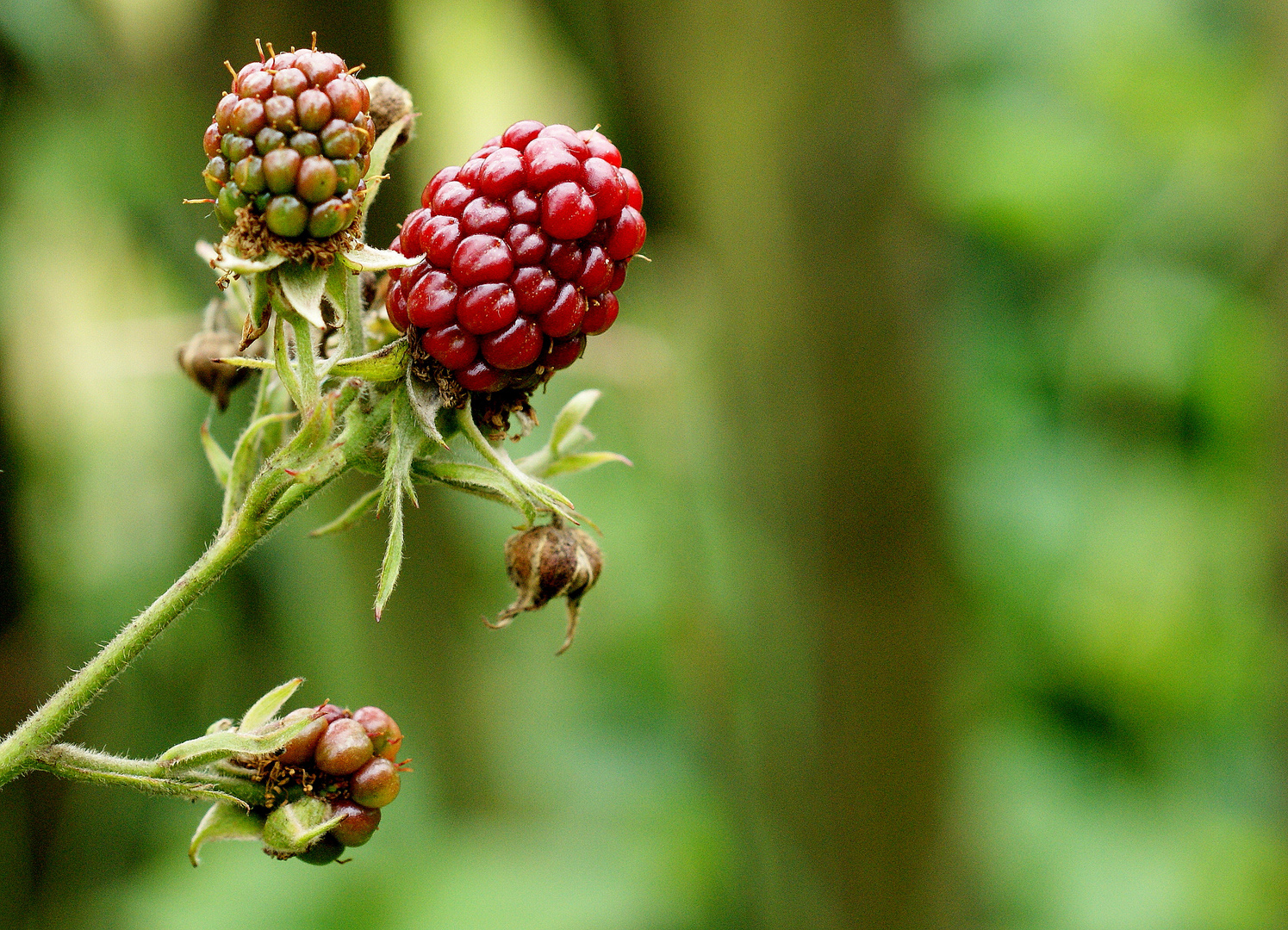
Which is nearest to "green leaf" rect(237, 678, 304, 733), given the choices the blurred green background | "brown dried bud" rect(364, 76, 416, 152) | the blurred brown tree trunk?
"brown dried bud" rect(364, 76, 416, 152)

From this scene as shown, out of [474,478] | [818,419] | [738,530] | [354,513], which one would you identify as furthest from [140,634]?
[738,530]

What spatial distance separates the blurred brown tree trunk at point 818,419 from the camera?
3.27 metres

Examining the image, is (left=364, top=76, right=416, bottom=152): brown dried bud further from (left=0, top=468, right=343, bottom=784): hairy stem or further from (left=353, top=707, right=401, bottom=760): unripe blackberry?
(left=353, top=707, right=401, bottom=760): unripe blackberry

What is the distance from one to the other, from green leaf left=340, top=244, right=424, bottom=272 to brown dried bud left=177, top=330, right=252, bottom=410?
463mm

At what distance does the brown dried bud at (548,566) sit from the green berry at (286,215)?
17.1 inches

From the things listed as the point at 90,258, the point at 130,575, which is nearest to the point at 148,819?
the point at 130,575

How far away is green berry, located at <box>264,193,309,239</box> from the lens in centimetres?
101

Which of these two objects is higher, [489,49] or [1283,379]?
[489,49]

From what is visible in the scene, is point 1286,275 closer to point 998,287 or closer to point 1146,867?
point 998,287

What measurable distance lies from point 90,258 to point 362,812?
3.45m

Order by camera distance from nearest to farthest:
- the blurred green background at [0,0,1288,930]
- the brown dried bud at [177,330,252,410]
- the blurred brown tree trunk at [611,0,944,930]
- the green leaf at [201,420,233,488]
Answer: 1. the green leaf at [201,420,233,488]
2. the brown dried bud at [177,330,252,410]
3. the blurred brown tree trunk at [611,0,944,930]
4. the blurred green background at [0,0,1288,930]

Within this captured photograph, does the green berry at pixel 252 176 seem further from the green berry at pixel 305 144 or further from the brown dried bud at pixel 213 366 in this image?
the brown dried bud at pixel 213 366

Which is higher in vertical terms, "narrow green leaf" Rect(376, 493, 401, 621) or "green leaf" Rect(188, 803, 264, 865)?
"narrow green leaf" Rect(376, 493, 401, 621)

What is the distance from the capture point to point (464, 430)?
3.76 feet
